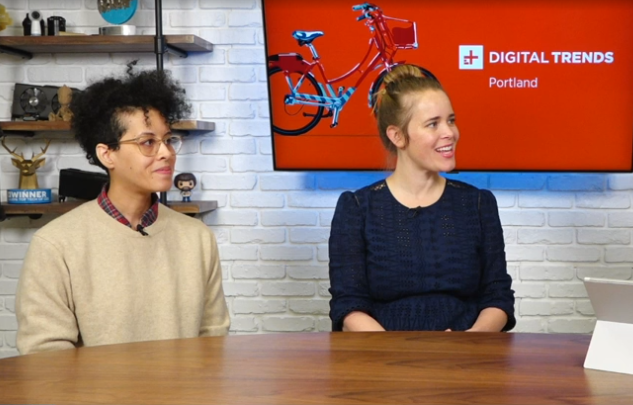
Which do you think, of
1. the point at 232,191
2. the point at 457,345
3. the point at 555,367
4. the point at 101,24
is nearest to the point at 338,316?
the point at 457,345

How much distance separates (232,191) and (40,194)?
0.71 meters

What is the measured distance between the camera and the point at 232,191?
11.5 feet

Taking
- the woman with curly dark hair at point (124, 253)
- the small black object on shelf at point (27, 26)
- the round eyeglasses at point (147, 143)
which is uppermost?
the small black object on shelf at point (27, 26)

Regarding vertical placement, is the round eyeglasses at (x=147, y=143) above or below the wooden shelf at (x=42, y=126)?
below

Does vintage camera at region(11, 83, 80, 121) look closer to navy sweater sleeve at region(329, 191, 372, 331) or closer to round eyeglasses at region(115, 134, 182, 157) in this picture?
round eyeglasses at region(115, 134, 182, 157)

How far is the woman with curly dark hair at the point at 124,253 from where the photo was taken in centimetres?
201

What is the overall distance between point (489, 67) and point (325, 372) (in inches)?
79.0

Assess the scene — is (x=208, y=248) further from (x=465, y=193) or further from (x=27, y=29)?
(x=27, y=29)

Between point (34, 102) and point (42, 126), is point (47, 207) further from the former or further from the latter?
point (34, 102)

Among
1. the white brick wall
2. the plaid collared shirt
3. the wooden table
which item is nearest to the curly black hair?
the plaid collared shirt

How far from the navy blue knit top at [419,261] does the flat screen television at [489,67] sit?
2.46ft

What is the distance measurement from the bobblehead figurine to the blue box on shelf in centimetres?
50

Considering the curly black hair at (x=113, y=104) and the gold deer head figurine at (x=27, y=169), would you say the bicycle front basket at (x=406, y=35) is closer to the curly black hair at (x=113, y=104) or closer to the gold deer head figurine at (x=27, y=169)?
the curly black hair at (x=113, y=104)

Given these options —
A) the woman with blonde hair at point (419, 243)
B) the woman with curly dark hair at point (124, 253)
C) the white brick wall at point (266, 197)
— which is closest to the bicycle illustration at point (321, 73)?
the white brick wall at point (266, 197)
